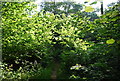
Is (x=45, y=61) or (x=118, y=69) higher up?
(x=118, y=69)

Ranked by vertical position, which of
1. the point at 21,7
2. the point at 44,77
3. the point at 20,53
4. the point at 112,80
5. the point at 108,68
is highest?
the point at 21,7

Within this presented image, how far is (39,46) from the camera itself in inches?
230

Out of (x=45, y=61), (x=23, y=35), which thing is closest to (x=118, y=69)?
(x=23, y=35)

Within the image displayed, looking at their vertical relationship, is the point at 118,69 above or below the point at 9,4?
below

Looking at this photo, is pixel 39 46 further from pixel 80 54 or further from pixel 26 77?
pixel 80 54

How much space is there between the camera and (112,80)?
2340 millimetres

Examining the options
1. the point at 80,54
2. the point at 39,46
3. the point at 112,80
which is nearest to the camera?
the point at 112,80

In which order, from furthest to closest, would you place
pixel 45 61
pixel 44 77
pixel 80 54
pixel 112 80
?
pixel 45 61 → pixel 44 77 → pixel 80 54 → pixel 112 80

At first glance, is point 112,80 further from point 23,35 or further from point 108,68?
point 23,35

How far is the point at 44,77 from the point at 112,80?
3.38 metres

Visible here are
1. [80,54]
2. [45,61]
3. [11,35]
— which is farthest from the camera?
[45,61]

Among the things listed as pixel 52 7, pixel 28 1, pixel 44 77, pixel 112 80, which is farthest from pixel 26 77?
pixel 52 7

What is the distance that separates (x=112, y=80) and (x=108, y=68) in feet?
0.75

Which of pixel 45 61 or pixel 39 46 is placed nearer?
pixel 39 46
